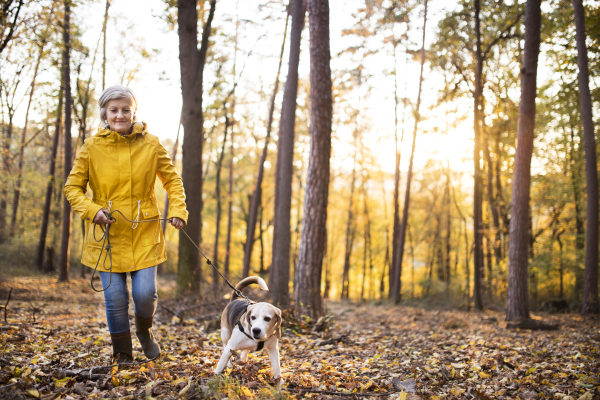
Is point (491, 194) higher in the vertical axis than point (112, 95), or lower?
higher

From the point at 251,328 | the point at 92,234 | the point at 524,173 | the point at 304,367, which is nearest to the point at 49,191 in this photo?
the point at 92,234

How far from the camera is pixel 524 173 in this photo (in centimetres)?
868

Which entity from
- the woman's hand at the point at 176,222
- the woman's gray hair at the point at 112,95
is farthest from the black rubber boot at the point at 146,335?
the woman's gray hair at the point at 112,95

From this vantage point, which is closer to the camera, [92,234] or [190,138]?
[92,234]

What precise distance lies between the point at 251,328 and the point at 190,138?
645cm

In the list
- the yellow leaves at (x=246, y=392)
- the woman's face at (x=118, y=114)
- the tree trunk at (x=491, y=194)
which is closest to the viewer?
the yellow leaves at (x=246, y=392)

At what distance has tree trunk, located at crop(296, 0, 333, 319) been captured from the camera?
23.6ft

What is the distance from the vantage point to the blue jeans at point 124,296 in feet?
11.1

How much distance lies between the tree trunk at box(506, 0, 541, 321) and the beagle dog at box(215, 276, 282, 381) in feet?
24.1

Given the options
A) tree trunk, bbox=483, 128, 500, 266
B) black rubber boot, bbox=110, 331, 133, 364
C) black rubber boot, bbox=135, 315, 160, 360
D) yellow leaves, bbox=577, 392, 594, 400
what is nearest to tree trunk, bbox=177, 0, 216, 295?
black rubber boot, bbox=135, 315, 160, 360

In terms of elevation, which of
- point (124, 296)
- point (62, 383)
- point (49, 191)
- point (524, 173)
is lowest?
point (62, 383)

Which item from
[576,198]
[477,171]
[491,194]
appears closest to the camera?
[477,171]

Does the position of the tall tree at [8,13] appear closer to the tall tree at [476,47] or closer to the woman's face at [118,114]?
the woman's face at [118,114]

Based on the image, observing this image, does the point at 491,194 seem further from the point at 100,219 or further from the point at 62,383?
the point at 62,383
